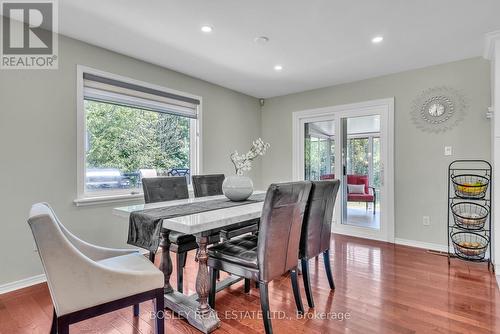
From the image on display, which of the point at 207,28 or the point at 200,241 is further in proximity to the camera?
the point at 207,28

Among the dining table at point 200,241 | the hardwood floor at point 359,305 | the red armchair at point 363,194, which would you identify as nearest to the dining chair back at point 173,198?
the dining table at point 200,241

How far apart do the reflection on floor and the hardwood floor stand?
1185 millimetres

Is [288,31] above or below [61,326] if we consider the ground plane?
above

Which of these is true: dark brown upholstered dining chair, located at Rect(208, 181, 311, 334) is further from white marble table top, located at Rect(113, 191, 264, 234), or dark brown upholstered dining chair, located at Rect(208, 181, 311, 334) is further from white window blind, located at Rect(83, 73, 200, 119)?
white window blind, located at Rect(83, 73, 200, 119)

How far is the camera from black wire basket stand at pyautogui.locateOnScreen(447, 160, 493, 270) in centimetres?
291

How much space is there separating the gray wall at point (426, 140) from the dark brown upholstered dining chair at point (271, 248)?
2446mm

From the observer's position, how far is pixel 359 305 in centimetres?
214

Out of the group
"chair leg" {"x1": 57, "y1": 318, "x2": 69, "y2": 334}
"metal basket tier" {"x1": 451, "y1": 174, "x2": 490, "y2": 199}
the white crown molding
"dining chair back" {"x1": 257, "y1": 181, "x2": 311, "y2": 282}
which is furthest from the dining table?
the white crown molding

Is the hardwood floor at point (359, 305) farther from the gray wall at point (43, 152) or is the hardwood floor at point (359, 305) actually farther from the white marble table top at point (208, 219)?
the white marble table top at point (208, 219)

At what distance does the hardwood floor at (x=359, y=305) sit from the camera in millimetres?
1856

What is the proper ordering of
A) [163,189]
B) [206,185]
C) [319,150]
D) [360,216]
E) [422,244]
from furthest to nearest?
1. [319,150]
2. [360,216]
3. [422,244]
4. [206,185]
5. [163,189]

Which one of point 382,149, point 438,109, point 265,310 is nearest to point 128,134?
point 265,310

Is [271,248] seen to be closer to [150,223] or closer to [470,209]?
[150,223]

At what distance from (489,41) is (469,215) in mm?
1842
